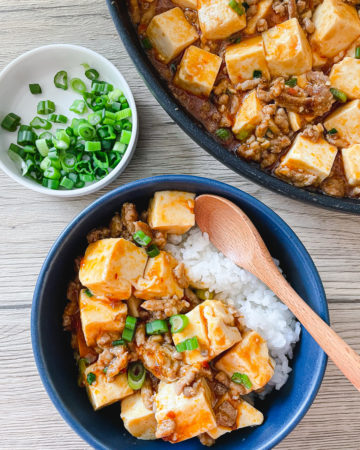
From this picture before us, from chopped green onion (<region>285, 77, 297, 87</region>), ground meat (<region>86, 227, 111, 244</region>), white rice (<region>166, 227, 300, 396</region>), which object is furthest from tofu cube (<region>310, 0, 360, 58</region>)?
ground meat (<region>86, 227, 111, 244</region>)

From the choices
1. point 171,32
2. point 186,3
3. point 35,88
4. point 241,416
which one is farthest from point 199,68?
point 241,416

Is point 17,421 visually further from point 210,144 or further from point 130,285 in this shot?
point 210,144

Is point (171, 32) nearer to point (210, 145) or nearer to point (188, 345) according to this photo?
point (210, 145)

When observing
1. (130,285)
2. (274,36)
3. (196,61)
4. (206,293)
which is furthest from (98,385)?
(274,36)

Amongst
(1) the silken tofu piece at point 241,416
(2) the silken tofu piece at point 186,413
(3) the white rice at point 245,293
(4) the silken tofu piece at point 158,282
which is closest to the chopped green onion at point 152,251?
(4) the silken tofu piece at point 158,282

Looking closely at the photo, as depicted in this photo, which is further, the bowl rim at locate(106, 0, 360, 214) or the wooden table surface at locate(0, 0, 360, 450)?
the wooden table surface at locate(0, 0, 360, 450)

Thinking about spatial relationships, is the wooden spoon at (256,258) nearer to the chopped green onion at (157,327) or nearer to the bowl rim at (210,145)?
the bowl rim at (210,145)

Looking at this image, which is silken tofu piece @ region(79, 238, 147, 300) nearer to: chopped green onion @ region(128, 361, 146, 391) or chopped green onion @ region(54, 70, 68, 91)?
chopped green onion @ region(128, 361, 146, 391)
